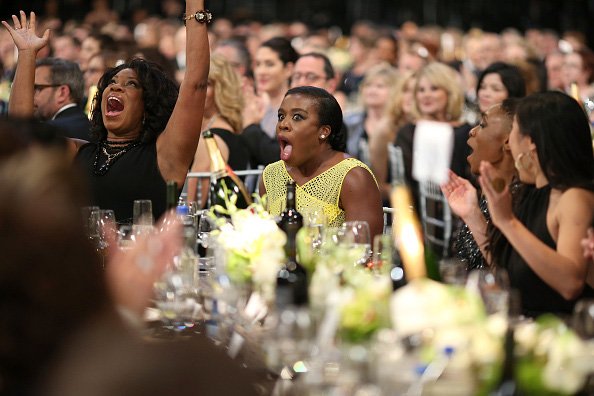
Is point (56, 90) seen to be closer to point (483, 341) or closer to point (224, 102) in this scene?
point (224, 102)

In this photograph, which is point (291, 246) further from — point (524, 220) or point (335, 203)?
point (335, 203)

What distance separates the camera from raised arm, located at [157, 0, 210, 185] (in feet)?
15.1

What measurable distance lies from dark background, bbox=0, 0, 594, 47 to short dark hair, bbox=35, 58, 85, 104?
15065 mm

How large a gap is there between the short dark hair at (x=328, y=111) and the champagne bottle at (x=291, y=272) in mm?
827

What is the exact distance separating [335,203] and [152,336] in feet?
6.33

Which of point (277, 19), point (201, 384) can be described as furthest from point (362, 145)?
point (277, 19)

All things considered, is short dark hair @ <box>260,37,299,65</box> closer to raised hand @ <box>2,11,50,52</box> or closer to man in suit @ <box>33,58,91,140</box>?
man in suit @ <box>33,58,91,140</box>

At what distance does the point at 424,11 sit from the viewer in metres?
23.4

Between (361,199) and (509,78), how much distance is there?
322 centimetres

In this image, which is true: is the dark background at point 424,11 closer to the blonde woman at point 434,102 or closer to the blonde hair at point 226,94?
the blonde woman at point 434,102

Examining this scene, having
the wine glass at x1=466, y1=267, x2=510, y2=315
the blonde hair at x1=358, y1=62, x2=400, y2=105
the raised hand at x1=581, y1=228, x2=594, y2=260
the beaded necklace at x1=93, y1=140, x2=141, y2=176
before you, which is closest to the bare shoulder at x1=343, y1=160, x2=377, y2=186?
the beaded necklace at x1=93, y1=140, x2=141, y2=176

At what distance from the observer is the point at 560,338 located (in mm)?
2615

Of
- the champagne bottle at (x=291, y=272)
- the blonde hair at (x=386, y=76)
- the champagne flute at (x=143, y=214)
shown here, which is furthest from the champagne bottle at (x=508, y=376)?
the blonde hair at (x=386, y=76)

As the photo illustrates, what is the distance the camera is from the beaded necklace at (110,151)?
4.87 m
